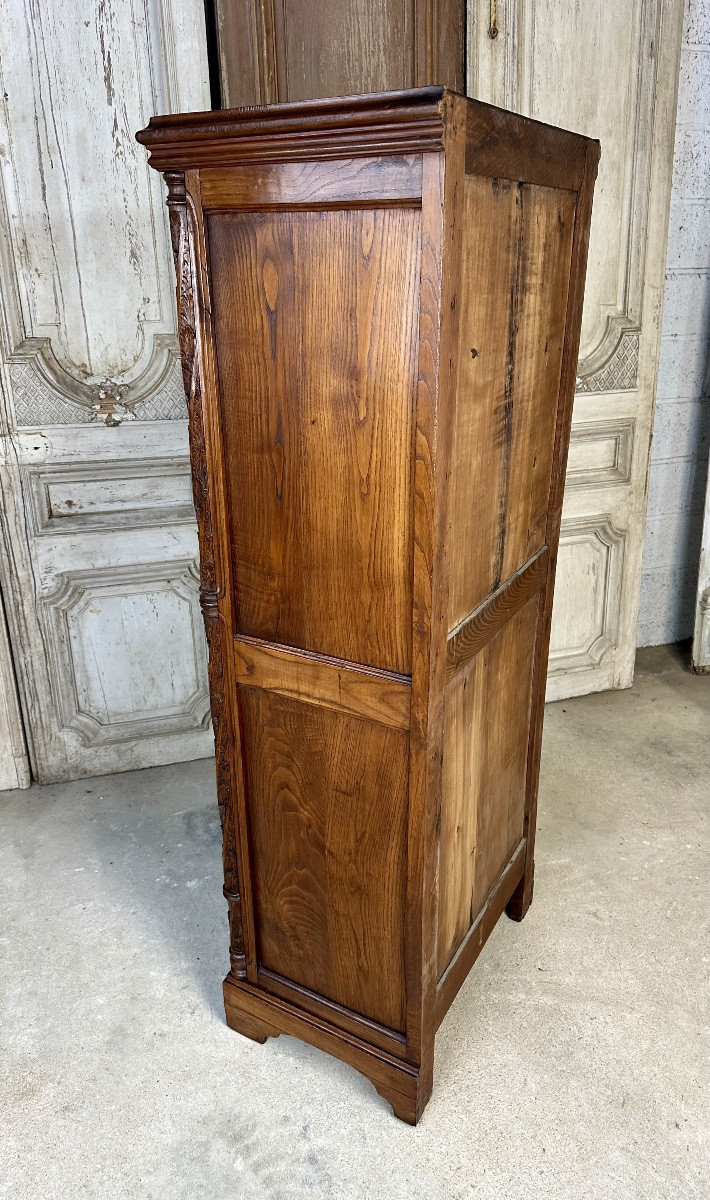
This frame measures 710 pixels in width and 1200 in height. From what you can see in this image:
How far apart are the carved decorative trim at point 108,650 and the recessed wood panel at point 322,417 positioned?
1223 millimetres

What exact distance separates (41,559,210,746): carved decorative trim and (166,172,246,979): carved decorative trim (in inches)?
44.3

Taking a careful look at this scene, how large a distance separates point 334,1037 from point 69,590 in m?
1.50

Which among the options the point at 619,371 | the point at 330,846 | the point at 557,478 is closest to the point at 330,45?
the point at 619,371

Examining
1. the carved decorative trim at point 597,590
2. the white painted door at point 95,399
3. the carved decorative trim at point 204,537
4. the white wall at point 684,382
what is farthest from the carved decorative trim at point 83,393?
the white wall at point 684,382

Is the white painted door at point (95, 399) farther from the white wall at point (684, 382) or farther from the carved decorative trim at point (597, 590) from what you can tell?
the white wall at point (684, 382)

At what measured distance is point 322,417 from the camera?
1363 mm

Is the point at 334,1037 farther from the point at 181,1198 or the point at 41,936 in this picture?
the point at 41,936

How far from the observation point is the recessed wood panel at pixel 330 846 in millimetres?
1518

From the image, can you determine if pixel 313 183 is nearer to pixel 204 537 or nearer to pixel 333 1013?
pixel 204 537

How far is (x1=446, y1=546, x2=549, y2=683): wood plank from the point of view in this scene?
148cm

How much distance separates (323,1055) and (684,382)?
269cm

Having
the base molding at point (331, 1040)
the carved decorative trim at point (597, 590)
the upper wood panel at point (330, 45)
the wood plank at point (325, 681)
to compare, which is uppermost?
the upper wood panel at point (330, 45)

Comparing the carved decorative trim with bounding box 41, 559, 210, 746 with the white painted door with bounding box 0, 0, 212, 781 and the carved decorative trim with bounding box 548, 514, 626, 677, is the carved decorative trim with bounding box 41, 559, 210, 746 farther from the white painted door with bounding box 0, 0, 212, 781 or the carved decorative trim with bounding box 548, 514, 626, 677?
the carved decorative trim with bounding box 548, 514, 626, 677

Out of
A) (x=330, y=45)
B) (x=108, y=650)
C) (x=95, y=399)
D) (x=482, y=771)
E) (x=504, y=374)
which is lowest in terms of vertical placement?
(x=108, y=650)
